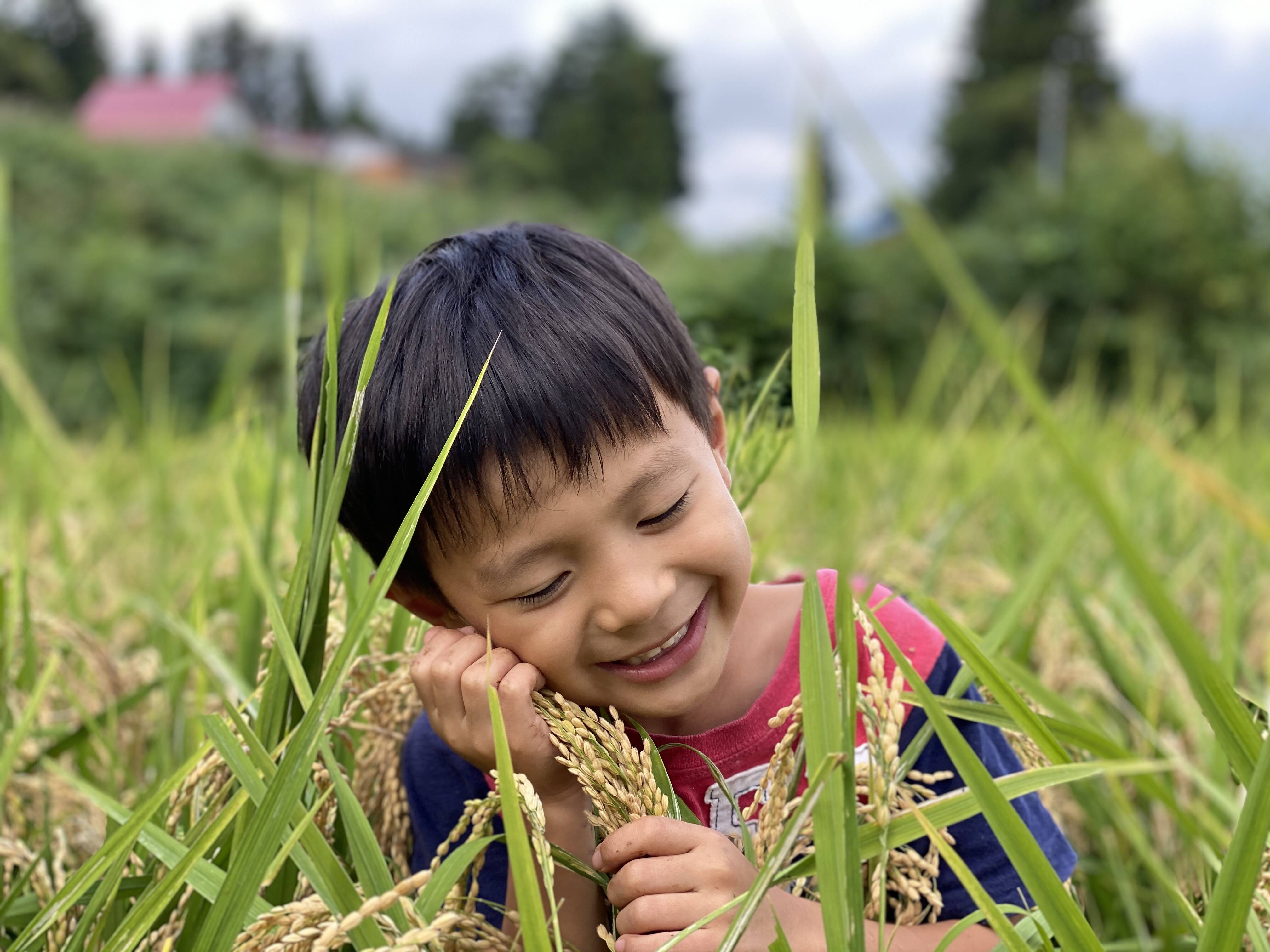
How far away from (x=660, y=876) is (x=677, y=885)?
13mm

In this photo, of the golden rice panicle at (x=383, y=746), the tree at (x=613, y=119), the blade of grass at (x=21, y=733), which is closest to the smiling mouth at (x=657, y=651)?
the golden rice panicle at (x=383, y=746)

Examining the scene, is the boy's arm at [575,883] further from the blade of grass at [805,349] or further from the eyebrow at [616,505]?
the blade of grass at [805,349]

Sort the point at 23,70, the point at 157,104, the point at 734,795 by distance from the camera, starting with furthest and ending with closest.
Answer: the point at 157,104, the point at 23,70, the point at 734,795

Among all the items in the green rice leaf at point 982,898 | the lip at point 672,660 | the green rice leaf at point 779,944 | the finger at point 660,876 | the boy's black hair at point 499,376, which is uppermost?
the boy's black hair at point 499,376

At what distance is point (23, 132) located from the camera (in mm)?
15211

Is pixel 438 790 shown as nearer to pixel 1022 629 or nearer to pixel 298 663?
pixel 298 663

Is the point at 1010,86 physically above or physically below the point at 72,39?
below

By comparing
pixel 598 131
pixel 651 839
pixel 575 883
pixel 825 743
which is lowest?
pixel 575 883

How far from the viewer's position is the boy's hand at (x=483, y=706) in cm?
74

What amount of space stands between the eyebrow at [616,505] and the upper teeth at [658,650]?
4.3 inches

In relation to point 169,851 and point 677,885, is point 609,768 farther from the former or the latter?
point 169,851

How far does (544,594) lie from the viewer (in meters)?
0.77

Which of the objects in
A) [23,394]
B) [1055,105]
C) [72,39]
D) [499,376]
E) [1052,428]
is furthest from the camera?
[72,39]

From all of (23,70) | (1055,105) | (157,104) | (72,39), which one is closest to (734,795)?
(1055,105)
